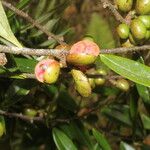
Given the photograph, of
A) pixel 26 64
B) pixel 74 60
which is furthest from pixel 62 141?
pixel 74 60

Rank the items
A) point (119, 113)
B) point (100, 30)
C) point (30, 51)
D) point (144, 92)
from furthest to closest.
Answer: point (100, 30), point (119, 113), point (144, 92), point (30, 51)

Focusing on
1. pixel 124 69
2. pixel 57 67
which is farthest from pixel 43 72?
pixel 124 69

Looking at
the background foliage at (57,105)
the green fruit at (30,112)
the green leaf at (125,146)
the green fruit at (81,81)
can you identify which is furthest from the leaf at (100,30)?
the green fruit at (81,81)

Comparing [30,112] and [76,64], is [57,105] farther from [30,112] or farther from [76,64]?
[76,64]

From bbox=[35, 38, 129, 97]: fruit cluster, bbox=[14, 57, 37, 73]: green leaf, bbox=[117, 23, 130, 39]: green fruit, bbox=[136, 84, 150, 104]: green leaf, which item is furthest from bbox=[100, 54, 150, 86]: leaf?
bbox=[136, 84, 150, 104]: green leaf

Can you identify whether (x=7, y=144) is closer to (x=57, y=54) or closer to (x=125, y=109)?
(x=125, y=109)

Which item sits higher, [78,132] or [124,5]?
[124,5]

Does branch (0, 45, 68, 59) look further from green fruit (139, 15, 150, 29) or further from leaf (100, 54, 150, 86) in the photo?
green fruit (139, 15, 150, 29)
